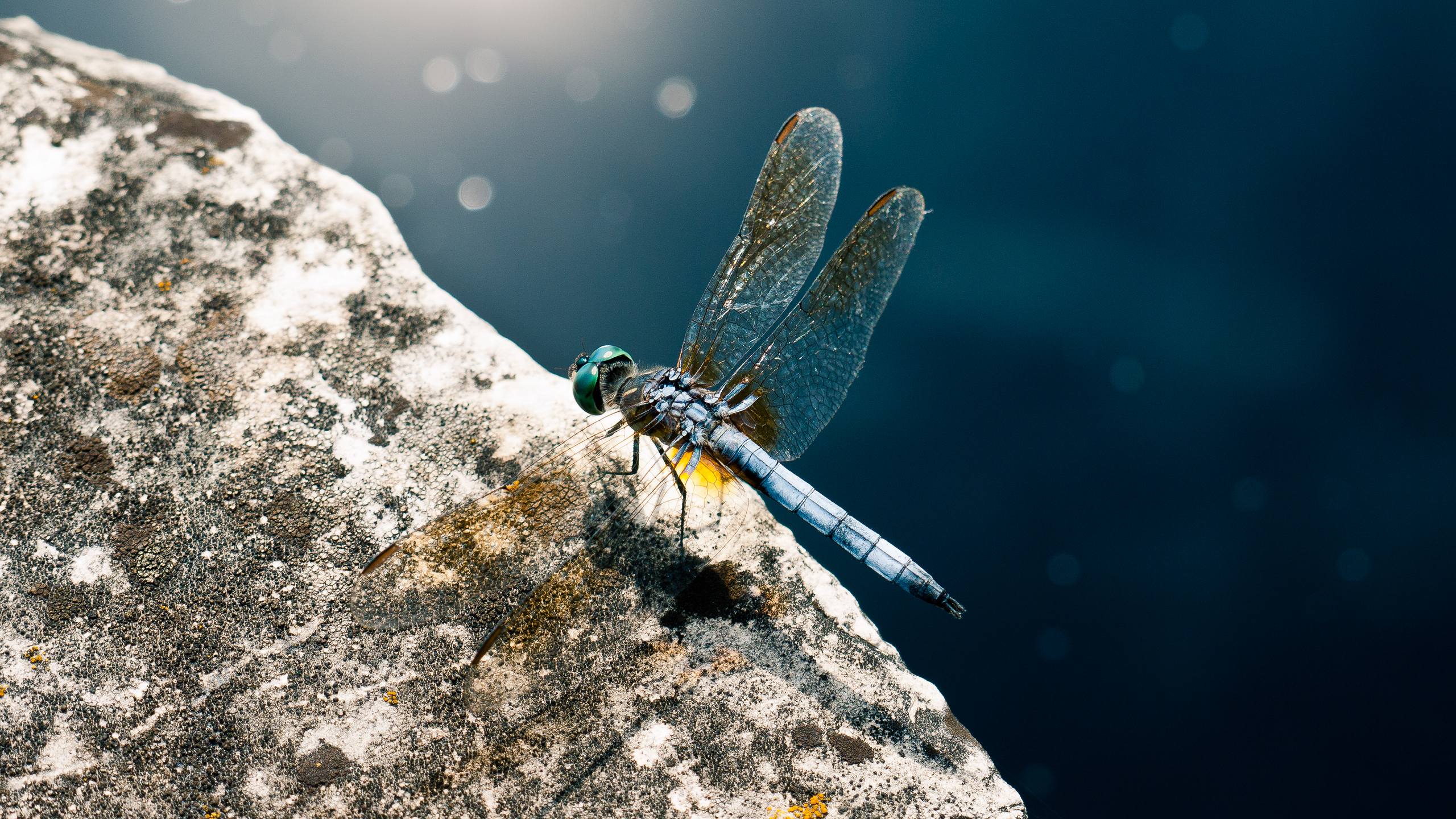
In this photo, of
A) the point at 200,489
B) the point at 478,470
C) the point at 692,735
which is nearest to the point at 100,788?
the point at 200,489

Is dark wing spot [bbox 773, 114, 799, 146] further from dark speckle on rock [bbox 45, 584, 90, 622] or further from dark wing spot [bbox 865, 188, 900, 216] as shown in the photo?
dark speckle on rock [bbox 45, 584, 90, 622]

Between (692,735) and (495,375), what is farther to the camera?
(495,375)

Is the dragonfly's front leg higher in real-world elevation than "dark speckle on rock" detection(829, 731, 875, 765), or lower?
higher

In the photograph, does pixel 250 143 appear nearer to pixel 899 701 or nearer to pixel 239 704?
pixel 239 704

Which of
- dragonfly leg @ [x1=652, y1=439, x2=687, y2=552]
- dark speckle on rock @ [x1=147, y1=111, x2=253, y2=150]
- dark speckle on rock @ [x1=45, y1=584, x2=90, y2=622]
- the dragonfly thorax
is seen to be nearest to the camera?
dark speckle on rock @ [x1=45, y1=584, x2=90, y2=622]

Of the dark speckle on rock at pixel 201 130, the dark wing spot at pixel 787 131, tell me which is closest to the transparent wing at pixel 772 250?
the dark wing spot at pixel 787 131

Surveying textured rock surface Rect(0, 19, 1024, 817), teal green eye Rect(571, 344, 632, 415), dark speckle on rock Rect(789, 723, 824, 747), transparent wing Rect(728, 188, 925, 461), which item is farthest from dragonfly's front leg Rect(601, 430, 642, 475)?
dark speckle on rock Rect(789, 723, 824, 747)

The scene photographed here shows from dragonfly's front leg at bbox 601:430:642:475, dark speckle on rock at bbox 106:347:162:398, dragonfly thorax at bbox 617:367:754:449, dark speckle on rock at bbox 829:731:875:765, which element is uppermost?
dragonfly thorax at bbox 617:367:754:449
